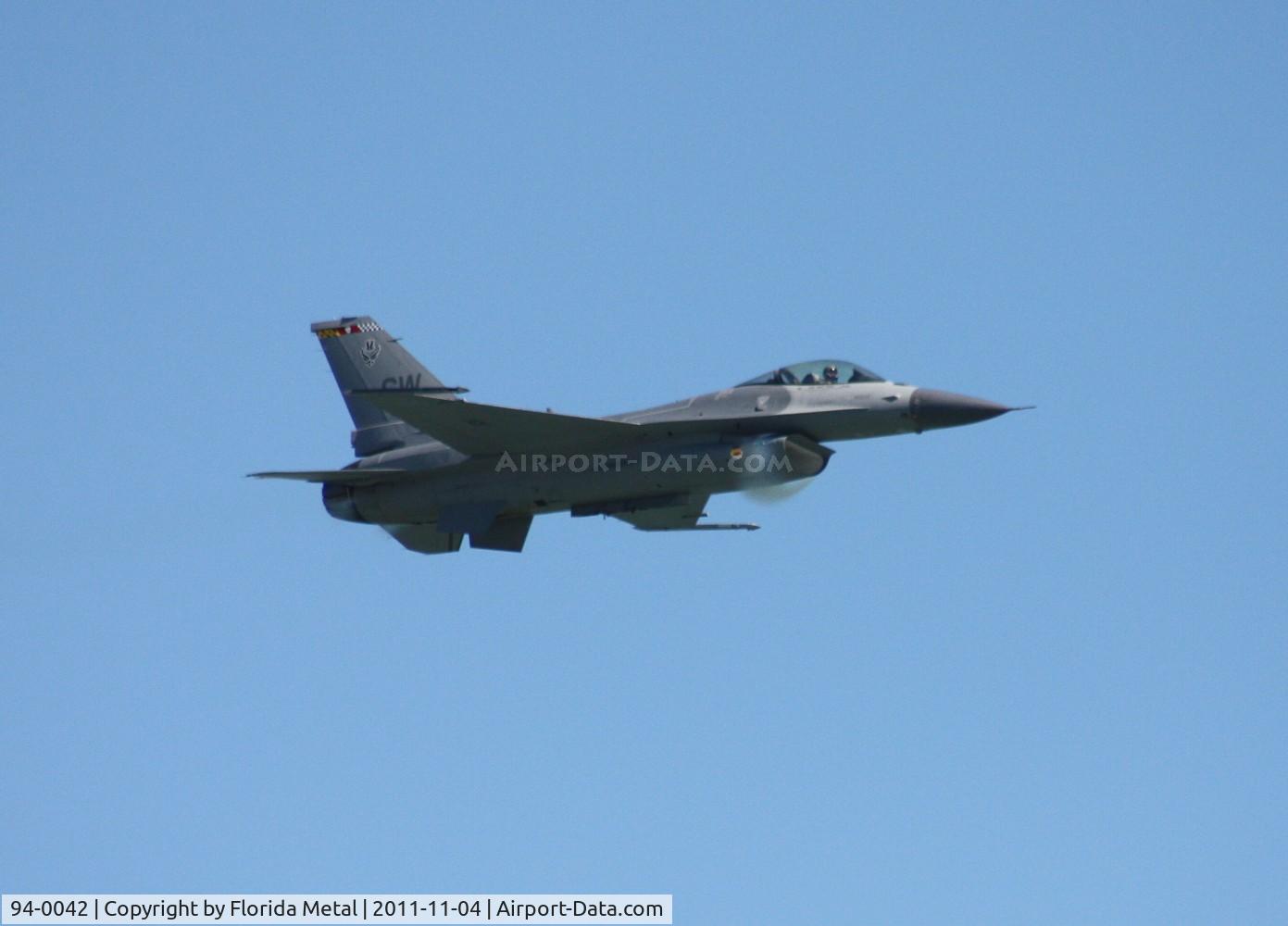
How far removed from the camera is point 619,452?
85.9 ft

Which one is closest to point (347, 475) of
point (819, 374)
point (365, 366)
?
point (365, 366)

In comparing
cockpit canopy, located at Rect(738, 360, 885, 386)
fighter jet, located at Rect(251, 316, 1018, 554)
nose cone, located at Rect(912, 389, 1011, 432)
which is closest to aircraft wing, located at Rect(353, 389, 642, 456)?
fighter jet, located at Rect(251, 316, 1018, 554)

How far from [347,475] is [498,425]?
9.87 ft

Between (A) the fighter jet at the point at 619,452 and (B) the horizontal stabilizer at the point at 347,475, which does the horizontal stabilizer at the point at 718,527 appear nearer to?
(A) the fighter jet at the point at 619,452

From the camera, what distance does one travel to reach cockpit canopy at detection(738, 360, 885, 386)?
25.9 meters

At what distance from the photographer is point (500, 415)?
2586cm

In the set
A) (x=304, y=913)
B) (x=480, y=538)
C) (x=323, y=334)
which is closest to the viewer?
(x=304, y=913)

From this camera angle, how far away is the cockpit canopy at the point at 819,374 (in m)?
25.9

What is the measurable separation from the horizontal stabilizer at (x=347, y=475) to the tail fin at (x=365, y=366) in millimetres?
1146

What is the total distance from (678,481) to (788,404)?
1.91 metres

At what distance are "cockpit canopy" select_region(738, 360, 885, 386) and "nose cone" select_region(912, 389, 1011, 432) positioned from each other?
2.50ft

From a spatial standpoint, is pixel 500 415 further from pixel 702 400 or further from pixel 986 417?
pixel 986 417

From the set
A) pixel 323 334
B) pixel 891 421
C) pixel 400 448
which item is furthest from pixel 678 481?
pixel 323 334

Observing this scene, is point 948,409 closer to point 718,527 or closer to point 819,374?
point 819,374
